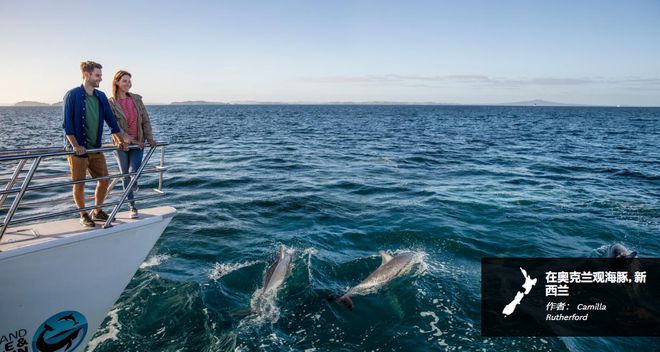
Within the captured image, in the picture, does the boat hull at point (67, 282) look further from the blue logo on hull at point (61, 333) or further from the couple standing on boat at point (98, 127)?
the couple standing on boat at point (98, 127)

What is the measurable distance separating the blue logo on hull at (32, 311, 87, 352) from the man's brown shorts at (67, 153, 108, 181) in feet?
7.37

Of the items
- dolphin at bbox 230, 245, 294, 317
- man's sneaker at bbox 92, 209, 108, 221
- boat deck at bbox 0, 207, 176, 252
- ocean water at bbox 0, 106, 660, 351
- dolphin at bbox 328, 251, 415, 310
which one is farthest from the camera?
dolphin at bbox 328, 251, 415, 310

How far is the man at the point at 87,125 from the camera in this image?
6.68 m

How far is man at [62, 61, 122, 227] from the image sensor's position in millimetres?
6676

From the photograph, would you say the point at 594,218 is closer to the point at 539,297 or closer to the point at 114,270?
the point at 539,297

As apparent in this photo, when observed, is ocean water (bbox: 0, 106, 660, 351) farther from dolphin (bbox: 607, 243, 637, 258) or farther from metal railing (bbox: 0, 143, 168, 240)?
metal railing (bbox: 0, 143, 168, 240)

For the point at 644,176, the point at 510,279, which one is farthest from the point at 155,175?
the point at 644,176

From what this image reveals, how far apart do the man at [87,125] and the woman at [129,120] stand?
388 mm

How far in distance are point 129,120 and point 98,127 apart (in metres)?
0.85

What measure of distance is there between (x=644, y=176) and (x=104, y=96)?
26893 millimetres
